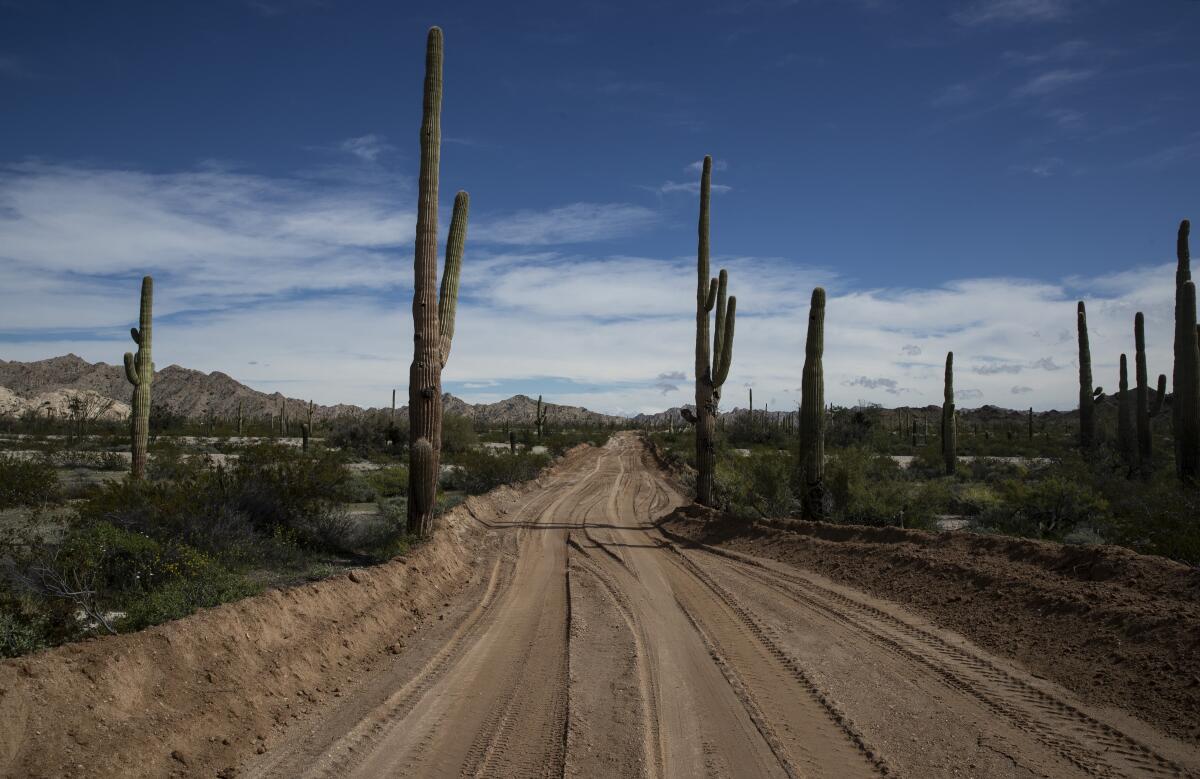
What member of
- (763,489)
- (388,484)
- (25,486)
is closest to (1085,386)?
(763,489)

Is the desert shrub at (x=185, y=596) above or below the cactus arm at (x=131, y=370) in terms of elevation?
below

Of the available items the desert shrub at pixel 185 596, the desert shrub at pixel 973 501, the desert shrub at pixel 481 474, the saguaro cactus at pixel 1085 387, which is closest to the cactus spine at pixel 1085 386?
the saguaro cactus at pixel 1085 387

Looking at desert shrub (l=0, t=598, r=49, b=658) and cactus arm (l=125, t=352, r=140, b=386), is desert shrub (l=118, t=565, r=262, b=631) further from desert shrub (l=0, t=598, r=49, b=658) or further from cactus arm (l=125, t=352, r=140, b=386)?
cactus arm (l=125, t=352, r=140, b=386)

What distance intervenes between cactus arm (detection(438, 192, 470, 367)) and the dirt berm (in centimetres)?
580

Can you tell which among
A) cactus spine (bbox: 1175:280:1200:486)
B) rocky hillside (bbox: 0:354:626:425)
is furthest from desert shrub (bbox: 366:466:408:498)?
rocky hillside (bbox: 0:354:626:425)

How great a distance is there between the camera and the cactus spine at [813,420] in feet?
55.9

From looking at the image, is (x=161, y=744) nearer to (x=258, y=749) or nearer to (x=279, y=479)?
(x=258, y=749)

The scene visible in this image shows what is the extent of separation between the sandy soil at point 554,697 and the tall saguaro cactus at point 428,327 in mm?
2892

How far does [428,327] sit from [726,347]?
10.2 metres

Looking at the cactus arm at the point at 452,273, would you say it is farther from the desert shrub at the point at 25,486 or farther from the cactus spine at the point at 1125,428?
the cactus spine at the point at 1125,428

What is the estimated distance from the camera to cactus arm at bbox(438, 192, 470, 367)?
46.1ft

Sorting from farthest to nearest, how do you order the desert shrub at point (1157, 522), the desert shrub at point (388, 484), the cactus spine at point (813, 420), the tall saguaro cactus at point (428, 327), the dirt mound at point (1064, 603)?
the desert shrub at point (388, 484) → the cactus spine at point (813, 420) → the tall saguaro cactus at point (428, 327) → the desert shrub at point (1157, 522) → the dirt mound at point (1064, 603)

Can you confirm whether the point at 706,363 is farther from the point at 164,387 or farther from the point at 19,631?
the point at 164,387

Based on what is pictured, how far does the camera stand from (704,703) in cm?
668
